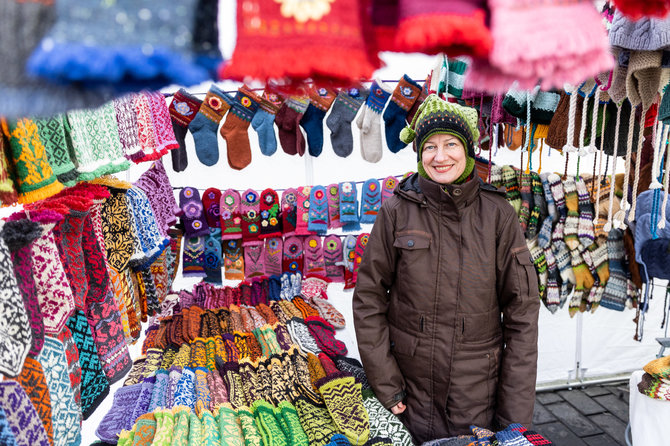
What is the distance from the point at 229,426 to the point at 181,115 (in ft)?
7.88

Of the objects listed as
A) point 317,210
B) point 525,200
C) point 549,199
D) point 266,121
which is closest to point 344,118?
point 266,121

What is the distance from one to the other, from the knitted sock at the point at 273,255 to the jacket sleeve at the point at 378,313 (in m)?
1.73

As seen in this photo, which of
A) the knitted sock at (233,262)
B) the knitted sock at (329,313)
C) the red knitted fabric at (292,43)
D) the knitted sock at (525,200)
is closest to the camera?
the red knitted fabric at (292,43)

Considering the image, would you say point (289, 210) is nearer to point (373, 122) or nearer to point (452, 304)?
point (373, 122)

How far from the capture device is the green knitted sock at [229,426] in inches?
58.3

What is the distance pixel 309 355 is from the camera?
2232 mm

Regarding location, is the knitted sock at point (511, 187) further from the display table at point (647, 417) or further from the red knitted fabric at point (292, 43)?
the red knitted fabric at point (292, 43)

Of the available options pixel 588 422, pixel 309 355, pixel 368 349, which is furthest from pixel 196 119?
pixel 588 422

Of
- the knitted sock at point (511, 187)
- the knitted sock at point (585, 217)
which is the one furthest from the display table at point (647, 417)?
the knitted sock at point (511, 187)

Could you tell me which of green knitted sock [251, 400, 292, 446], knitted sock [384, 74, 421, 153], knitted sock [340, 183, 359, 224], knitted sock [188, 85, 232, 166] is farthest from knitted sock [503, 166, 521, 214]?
green knitted sock [251, 400, 292, 446]

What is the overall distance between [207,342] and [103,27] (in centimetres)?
227

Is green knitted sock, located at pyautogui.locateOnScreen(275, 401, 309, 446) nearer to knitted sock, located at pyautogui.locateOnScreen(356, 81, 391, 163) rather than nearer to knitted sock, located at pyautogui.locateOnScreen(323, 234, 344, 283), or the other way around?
knitted sock, located at pyautogui.locateOnScreen(323, 234, 344, 283)

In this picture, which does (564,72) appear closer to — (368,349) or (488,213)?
(488,213)

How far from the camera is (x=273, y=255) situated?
3.53 metres
